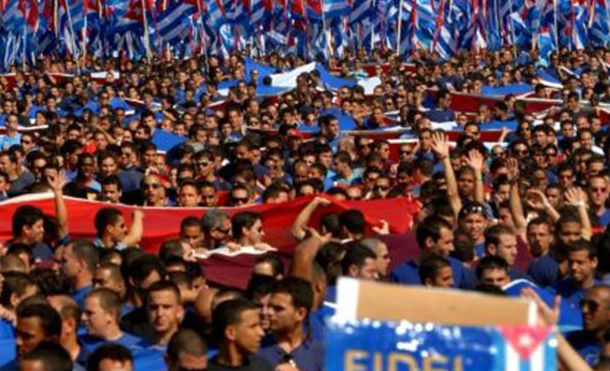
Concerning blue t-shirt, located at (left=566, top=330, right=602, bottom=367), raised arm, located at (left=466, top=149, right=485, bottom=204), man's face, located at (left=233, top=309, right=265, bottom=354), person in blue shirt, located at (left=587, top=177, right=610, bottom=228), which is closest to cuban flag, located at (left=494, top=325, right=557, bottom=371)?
man's face, located at (left=233, top=309, right=265, bottom=354)

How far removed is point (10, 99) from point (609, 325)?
18828 mm

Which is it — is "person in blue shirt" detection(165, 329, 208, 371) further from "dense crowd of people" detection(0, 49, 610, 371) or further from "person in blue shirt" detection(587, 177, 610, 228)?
"person in blue shirt" detection(587, 177, 610, 228)

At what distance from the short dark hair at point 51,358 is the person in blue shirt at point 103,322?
1061 millimetres

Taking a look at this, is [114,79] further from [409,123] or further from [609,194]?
[609,194]

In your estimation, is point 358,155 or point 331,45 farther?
point 331,45

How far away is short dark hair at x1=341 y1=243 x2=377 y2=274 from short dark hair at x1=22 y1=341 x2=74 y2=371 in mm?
Answer: 2435

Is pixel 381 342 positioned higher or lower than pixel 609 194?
higher

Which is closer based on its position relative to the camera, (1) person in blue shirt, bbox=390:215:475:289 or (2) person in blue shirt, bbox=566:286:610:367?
(2) person in blue shirt, bbox=566:286:610:367

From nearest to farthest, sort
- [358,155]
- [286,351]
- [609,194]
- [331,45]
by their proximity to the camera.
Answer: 1. [286,351]
2. [609,194]
3. [358,155]
4. [331,45]

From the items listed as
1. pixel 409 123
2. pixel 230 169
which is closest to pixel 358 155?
pixel 230 169

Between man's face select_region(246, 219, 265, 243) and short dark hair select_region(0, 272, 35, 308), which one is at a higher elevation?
short dark hair select_region(0, 272, 35, 308)

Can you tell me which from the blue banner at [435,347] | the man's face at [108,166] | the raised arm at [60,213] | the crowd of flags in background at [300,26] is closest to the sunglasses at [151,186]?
the man's face at [108,166]

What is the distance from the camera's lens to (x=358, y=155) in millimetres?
16859

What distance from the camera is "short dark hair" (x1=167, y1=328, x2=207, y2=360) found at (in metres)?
6.96
